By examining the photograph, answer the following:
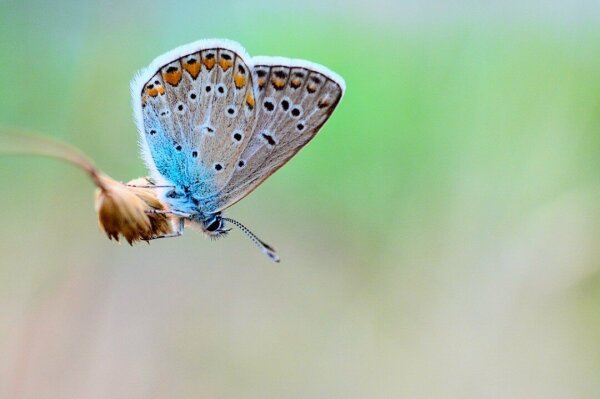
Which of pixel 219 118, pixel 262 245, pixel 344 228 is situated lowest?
pixel 344 228

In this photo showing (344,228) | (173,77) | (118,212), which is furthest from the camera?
(344,228)

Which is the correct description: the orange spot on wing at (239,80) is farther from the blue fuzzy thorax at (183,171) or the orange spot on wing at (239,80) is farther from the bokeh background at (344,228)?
Answer: the bokeh background at (344,228)

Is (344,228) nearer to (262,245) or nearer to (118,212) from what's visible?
(262,245)

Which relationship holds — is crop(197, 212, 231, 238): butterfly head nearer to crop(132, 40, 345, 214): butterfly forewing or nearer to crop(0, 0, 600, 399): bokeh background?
crop(132, 40, 345, 214): butterfly forewing

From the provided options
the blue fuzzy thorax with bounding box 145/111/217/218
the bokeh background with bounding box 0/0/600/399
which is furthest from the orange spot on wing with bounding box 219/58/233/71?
the bokeh background with bounding box 0/0/600/399

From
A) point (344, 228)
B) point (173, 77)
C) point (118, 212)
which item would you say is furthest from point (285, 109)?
point (344, 228)

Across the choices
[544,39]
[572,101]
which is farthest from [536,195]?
[544,39]

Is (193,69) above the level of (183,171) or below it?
above

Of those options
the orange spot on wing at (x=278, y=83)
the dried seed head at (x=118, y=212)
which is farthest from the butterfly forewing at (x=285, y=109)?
the dried seed head at (x=118, y=212)

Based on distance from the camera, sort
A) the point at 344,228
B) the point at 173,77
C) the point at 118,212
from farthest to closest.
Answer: the point at 344,228 → the point at 173,77 → the point at 118,212
